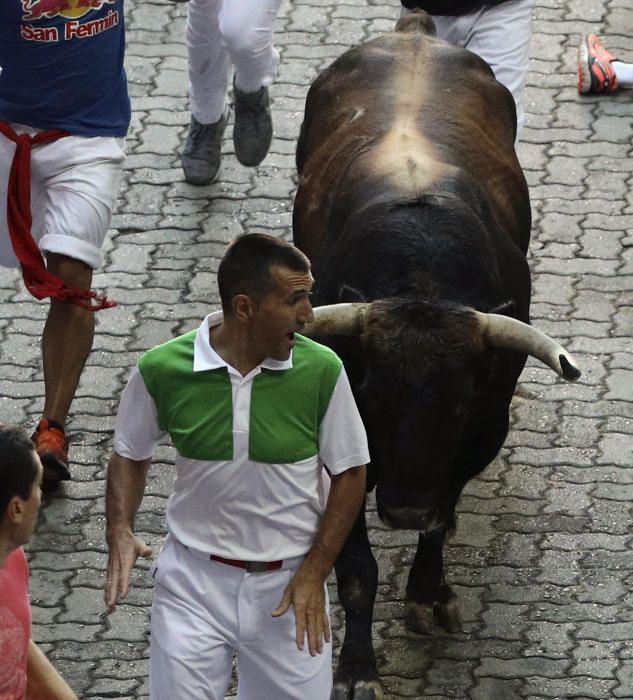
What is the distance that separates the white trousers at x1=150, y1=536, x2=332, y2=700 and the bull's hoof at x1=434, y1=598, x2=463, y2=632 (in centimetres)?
168

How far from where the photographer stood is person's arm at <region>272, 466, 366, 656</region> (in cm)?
510

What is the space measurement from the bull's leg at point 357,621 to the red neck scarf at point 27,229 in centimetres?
190

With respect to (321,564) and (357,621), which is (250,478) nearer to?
(321,564)

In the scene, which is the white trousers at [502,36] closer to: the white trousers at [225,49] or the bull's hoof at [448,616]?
the white trousers at [225,49]

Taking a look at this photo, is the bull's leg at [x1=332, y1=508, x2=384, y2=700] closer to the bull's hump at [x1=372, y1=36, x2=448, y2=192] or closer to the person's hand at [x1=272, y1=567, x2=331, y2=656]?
the person's hand at [x1=272, y1=567, x2=331, y2=656]

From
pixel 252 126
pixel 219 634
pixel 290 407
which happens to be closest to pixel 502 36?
pixel 252 126

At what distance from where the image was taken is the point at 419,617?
683 centimetres

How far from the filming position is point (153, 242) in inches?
386

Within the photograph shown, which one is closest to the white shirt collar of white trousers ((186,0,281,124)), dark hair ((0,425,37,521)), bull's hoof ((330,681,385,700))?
dark hair ((0,425,37,521))

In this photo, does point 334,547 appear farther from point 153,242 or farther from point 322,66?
point 322,66

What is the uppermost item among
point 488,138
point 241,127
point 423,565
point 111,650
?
point 488,138

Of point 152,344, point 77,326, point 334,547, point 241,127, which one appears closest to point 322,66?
point 241,127

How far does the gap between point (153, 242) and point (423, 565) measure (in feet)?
11.8

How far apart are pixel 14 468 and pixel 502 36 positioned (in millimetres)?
5330
